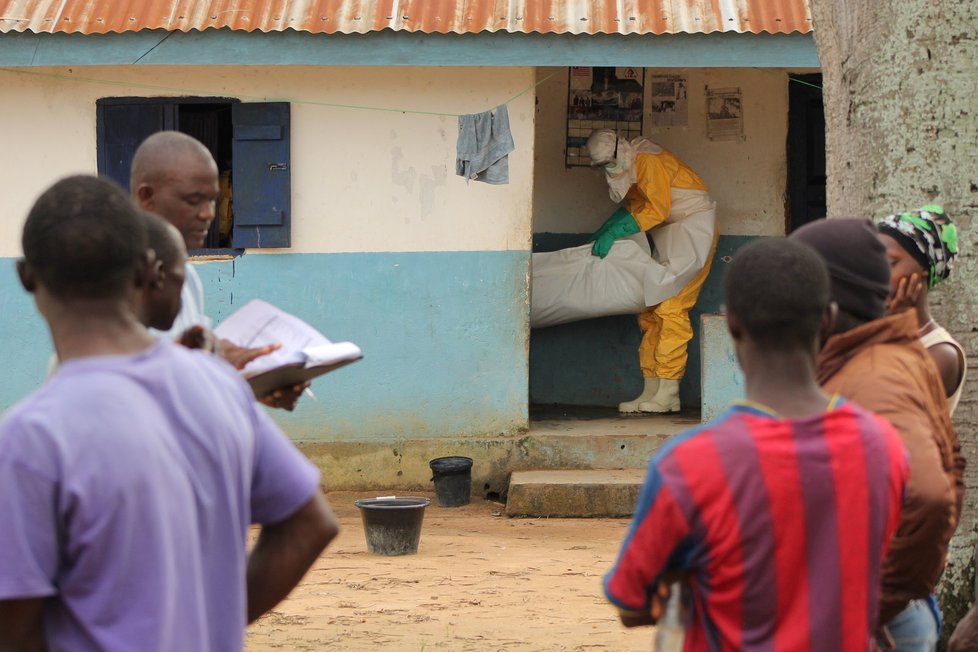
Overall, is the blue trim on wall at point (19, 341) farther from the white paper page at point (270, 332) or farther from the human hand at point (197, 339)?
the human hand at point (197, 339)

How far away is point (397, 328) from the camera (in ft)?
31.3

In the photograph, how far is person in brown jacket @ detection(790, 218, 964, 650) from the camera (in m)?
2.48

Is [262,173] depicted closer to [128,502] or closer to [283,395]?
[283,395]

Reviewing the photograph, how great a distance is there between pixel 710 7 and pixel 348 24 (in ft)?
8.12

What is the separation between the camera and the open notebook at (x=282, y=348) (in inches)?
124

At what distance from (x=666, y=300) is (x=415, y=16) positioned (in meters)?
2.95

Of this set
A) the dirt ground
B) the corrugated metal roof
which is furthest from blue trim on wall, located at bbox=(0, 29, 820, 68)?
the dirt ground

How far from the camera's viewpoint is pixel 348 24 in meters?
8.74

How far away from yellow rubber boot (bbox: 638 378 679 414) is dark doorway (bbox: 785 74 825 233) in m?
1.66

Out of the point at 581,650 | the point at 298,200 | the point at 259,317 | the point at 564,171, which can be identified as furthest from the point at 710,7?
the point at 259,317

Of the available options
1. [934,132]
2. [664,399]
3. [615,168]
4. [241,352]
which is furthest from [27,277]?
[664,399]

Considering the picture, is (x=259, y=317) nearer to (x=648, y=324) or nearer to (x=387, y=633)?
(x=387, y=633)

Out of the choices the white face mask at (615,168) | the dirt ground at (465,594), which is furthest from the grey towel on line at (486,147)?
the dirt ground at (465,594)

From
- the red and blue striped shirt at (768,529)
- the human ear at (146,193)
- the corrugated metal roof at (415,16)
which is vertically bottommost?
the red and blue striped shirt at (768,529)
